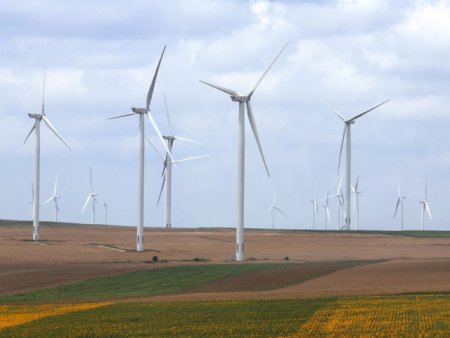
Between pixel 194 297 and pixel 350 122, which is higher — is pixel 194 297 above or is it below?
below

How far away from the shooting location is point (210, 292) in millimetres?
63250

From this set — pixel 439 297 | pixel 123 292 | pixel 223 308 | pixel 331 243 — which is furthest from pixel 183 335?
pixel 331 243

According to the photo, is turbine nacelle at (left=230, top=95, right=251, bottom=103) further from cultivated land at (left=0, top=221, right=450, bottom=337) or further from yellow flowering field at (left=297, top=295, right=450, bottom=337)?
yellow flowering field at (left=297, top=295, right=450, bottom=337)

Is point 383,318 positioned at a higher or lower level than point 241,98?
lower

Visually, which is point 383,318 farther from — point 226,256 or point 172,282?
point 226,256

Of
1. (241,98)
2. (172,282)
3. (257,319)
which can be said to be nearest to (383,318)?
(257,319)

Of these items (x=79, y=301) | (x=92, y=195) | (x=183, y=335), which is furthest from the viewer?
(x=92, y=195)

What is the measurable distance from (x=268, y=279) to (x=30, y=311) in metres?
24.3

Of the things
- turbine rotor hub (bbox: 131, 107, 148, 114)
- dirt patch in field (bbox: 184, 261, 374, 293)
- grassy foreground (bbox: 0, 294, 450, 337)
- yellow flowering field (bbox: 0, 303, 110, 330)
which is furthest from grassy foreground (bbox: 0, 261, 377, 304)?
turbine rotor hub (bbox: 131, 107, 148, 114)

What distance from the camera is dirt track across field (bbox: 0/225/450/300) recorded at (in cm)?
6531

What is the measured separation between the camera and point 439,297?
2106 inches

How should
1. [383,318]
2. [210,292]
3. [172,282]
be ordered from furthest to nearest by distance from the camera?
[172,282], [210,292], [383,318]

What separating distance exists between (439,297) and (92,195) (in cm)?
13363

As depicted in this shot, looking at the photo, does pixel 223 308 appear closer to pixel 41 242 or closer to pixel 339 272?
pixel 339 272
